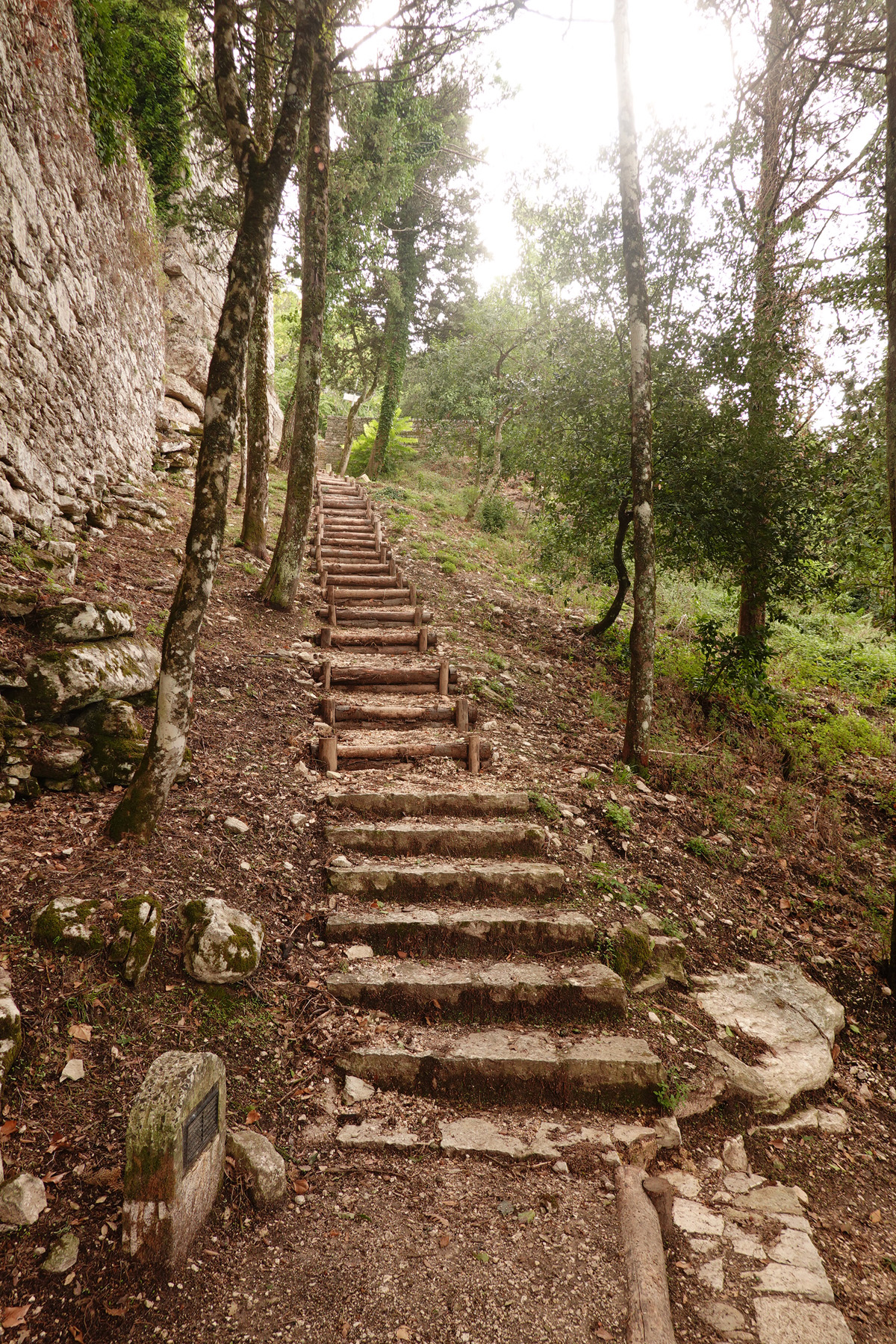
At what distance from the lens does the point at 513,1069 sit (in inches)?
135

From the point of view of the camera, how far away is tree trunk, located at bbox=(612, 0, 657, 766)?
20.1ft

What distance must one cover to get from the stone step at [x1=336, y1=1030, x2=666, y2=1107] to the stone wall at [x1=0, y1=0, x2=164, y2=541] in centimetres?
541

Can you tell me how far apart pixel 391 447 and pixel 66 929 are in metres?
22.0

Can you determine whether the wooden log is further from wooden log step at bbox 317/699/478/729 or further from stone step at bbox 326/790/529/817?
wooden log step at bbox 317/699/478/729

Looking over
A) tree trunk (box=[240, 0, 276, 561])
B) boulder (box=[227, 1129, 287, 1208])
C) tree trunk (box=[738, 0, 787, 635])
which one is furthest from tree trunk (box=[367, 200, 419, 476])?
boulder (box=[227, 1129, 287, 1208])

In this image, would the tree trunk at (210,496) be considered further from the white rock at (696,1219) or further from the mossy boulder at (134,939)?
the white rock at (696,1219)

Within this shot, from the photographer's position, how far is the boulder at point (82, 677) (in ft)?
13.8

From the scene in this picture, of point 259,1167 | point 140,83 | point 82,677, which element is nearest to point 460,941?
point 259,1167

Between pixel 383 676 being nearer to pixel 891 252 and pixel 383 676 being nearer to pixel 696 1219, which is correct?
pixel 696 1219

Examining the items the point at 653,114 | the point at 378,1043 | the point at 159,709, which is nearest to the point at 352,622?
the point at 159,709

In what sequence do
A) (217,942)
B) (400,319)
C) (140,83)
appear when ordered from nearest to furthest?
1. (217,942)
2. (140,83)
3. (400,319)

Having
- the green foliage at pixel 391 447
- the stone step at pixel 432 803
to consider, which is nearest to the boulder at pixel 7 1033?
the stone step at pixel 432 803

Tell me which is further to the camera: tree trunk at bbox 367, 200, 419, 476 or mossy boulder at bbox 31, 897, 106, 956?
tree trunk at bbox 367, 200, 419, 476

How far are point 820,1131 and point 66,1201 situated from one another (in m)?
4.01
